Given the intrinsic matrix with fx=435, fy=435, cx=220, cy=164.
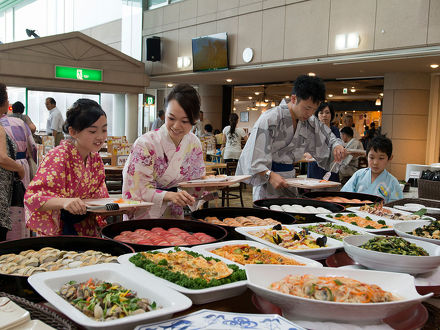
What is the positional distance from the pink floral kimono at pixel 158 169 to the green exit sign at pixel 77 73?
1077cm

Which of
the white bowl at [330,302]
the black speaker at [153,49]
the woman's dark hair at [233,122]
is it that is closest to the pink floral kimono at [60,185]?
the white bowl at [330,302]

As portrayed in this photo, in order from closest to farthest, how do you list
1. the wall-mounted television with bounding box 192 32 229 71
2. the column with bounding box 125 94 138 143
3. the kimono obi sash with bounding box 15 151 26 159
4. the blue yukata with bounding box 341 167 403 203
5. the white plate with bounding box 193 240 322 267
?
the white plate with bounding box 193 240 322 267, the blue yukata with bounding box 341 167 403 203, the kimono obi sash with bounding box 15 151 26 159, the wall-mounted television with bounding box 192 32 229 71, the column with bounding box 125 94 138 143

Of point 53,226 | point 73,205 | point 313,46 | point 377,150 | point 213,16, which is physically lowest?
point 53,226

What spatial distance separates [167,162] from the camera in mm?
2299

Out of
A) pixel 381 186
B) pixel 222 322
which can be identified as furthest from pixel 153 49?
pixel 222 322

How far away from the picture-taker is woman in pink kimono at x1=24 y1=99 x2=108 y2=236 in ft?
6.16

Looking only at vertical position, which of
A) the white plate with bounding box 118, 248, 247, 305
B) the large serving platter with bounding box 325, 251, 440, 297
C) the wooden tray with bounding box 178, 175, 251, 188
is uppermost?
the wooden tray with bounding box 178, 175, 251, 188

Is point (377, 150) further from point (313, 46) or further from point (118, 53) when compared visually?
point (118, 53)

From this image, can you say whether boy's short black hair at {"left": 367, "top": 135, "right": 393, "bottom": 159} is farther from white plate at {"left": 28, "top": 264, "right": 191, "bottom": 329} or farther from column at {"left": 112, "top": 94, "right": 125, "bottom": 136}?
column at {"left": 112, "top": 94, "right": 125, "bottom": 136}

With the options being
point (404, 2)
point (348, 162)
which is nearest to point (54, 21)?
point (404, 2)

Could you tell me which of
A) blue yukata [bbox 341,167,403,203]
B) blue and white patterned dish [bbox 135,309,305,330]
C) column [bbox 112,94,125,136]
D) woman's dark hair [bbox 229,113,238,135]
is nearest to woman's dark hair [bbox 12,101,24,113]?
woman's dark hair [bbox 229,113,238,135]

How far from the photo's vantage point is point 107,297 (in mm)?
952

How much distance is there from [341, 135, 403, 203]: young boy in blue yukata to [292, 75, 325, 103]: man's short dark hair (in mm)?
824

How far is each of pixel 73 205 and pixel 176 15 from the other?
12.3 m
